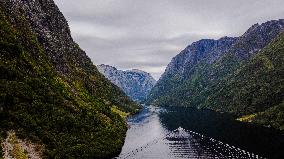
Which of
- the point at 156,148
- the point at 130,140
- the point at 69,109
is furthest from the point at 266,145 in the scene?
the point at 69,109

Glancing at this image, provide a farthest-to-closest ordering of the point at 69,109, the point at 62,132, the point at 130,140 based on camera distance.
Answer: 1. the point at 130,140
2. the point at 69,109
3. the point at 62,132

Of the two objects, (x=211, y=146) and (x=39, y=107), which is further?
(x=211, y=146)

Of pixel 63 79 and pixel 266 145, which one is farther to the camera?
pixel 63 79

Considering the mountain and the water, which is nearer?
the mountain

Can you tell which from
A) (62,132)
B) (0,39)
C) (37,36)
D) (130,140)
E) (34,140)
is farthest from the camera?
(37,36)

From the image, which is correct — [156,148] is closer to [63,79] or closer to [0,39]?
[63,79]

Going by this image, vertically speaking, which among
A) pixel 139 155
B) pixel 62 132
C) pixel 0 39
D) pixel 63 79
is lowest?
pixel 139 155

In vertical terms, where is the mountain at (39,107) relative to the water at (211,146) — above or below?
above

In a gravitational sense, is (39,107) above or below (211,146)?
above

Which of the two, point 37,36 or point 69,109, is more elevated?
point 37,36

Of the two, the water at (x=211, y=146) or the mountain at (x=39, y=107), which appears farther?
the water at (x=211, y=146)

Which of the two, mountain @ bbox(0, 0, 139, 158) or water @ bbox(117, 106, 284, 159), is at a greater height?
mountain @ bbox(0, 0, 139, 158)
